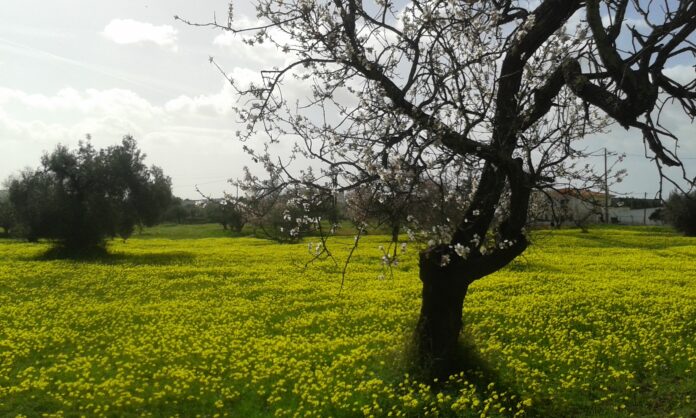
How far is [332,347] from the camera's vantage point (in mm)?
12406

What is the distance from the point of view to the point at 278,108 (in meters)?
7.86

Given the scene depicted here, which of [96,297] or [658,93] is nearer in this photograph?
[658,93]

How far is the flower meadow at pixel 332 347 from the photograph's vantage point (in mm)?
9320

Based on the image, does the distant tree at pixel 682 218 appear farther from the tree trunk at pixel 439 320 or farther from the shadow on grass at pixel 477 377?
the tree trunk at pixel 439 320

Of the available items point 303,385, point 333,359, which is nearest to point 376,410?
point 303,385

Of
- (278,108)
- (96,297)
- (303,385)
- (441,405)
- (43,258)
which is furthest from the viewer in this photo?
(43,258)

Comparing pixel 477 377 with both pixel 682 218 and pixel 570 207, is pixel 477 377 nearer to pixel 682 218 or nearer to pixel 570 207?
pixel 570 207

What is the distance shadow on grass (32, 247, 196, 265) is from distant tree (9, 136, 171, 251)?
71 cm

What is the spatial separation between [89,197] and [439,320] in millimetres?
29391

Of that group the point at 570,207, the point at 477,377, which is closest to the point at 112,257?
the point at 477,377

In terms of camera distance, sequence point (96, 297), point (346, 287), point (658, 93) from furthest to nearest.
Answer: point (346, 287) < point (96, 297) < point (658, 93)

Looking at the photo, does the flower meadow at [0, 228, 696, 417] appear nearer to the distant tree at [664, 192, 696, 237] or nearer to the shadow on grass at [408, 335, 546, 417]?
the shadow on grass at [408, 335, 546, 417]

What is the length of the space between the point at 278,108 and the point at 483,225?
12.1ft

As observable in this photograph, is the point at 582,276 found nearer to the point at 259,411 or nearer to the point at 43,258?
the point at 259,411
